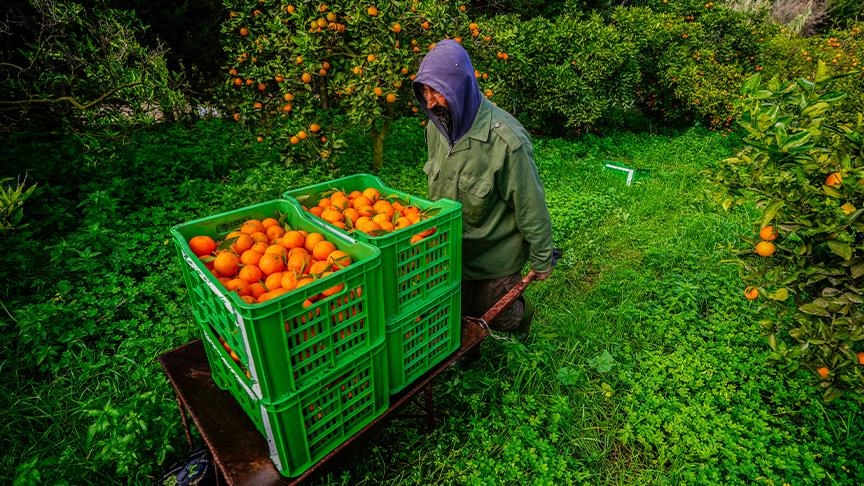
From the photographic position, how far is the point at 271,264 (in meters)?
1.85

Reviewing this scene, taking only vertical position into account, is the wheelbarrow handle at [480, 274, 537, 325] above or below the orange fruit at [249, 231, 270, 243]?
below

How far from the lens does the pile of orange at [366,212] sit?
208 cm

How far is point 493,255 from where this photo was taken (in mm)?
3033

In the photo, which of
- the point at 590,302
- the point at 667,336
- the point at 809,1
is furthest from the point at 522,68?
the point at 809,1

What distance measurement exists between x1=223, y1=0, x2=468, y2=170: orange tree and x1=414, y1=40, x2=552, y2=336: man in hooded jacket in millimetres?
2133

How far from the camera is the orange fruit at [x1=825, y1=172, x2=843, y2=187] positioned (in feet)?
8.04

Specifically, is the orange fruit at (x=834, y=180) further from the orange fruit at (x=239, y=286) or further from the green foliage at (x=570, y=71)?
the green foliage at (x=570, y=71)

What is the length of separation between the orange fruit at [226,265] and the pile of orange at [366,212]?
462 mm

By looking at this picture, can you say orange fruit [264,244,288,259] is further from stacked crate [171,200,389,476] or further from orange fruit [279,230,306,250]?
stacked crate [171,200,389,476]

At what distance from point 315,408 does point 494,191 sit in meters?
1.60

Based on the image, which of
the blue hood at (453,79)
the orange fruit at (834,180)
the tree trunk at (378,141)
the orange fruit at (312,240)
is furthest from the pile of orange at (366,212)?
the tree trunk at (378,141)

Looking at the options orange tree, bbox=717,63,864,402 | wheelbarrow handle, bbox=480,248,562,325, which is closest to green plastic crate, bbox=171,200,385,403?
wheelbarrow handle, bbox=480,248,562,325

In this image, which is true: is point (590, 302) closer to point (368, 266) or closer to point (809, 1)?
point (368, 266)

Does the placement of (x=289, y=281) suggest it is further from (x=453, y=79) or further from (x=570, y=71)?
(x=570, y=71)
